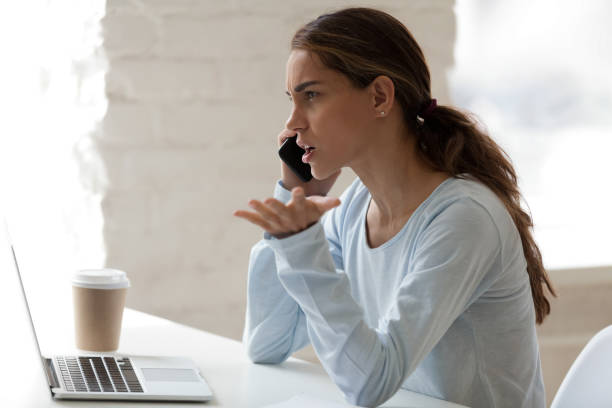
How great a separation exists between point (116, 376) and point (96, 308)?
158 mm

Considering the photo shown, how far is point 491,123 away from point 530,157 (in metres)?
0.16

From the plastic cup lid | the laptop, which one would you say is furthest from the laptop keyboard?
the plastic cup lid

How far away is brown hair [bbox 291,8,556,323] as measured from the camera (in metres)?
1.15

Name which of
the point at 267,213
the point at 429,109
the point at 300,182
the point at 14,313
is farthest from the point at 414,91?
the point at 14,313

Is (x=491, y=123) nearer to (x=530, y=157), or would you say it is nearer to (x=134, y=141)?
(x=530, y=157)

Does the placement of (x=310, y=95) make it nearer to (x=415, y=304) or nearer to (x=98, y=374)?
(x=415, y=304)

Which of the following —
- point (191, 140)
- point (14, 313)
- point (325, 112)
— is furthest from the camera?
point (191, 140)

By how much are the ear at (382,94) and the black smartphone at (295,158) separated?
20 centimetres

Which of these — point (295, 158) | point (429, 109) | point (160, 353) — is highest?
point (429, 109)

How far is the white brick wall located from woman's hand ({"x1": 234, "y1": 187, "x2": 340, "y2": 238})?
869 millimetres

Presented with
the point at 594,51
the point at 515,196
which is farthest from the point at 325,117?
the point at 594,51

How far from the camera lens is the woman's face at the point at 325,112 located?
1.16 meters

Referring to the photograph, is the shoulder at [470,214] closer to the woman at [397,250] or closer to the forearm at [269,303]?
the woman at [397,250]

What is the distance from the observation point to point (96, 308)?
1.17 meters
